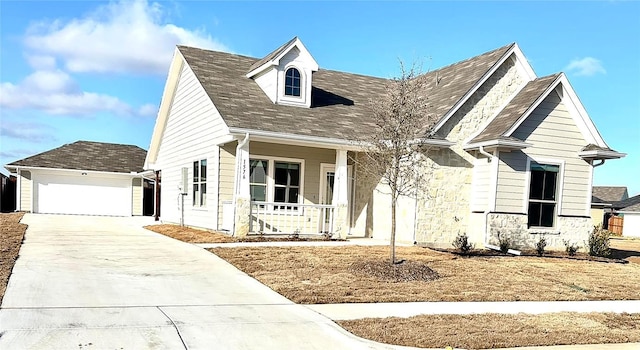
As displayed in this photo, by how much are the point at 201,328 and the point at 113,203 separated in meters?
25.7

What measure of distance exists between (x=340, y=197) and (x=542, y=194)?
20.5 feet

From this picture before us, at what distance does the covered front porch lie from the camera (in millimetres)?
13875

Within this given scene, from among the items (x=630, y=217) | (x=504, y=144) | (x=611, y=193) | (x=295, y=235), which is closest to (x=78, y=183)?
(x=295, y=235)

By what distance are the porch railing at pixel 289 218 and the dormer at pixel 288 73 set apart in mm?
3587

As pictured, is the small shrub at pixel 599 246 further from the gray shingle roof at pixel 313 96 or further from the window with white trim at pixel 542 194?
the gray shingle roof at pixel 313 96

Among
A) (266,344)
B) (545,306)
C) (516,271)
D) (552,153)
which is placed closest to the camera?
(266,344)

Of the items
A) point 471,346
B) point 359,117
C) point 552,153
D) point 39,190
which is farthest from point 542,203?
point 39,190

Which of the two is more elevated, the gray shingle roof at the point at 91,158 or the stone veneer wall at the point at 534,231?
the gray shingle roof at the point at 91,158

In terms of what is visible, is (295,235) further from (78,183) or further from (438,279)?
(78,183)

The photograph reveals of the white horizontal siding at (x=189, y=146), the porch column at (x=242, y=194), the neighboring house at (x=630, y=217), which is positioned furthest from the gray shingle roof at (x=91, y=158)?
the neighboring house at (x=630, y=217)

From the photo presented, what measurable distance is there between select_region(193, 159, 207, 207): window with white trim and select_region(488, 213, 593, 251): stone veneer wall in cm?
928

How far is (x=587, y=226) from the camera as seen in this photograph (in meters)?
15.4

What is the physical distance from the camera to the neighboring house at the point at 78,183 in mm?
27109

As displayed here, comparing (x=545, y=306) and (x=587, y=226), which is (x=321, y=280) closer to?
(x=545, y=306)
